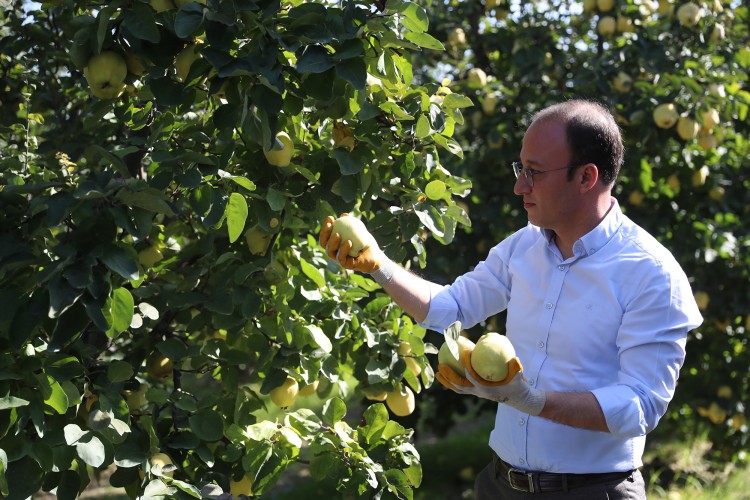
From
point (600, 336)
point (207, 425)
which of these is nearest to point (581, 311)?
point (600, 336)

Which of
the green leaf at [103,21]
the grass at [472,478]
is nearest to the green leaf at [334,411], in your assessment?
the green leaf at [103,21]

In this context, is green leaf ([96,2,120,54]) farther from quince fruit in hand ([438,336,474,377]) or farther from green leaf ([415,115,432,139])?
quince fruit in hand ([438,336,474,377])

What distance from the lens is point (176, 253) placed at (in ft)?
8.10

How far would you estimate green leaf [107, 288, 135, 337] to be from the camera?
172 centimetres

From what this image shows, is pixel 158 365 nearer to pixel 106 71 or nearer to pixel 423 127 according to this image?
pixel 106 71

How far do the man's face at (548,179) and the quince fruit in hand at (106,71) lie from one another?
0.85 m

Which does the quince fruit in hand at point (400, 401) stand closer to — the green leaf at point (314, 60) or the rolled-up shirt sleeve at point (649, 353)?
the rolled-up shirt sleeve at point (649, 353)

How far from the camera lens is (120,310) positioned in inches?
68.0

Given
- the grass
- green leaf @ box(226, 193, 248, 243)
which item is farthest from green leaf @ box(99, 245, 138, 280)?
the grass

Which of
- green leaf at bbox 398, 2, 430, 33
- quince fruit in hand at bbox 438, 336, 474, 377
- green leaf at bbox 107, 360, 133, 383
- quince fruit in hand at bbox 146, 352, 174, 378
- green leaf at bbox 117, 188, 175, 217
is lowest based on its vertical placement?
quince fruit in hand at bbox 146, 352, 174, 378

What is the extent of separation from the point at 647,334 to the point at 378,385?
88 cm

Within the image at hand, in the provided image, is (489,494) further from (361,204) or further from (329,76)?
(329,76)

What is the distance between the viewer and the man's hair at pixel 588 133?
6.14 ft

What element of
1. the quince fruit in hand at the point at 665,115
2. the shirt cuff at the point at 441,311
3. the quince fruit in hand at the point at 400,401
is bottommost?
the quince fruit in hand at the point at 400,401
